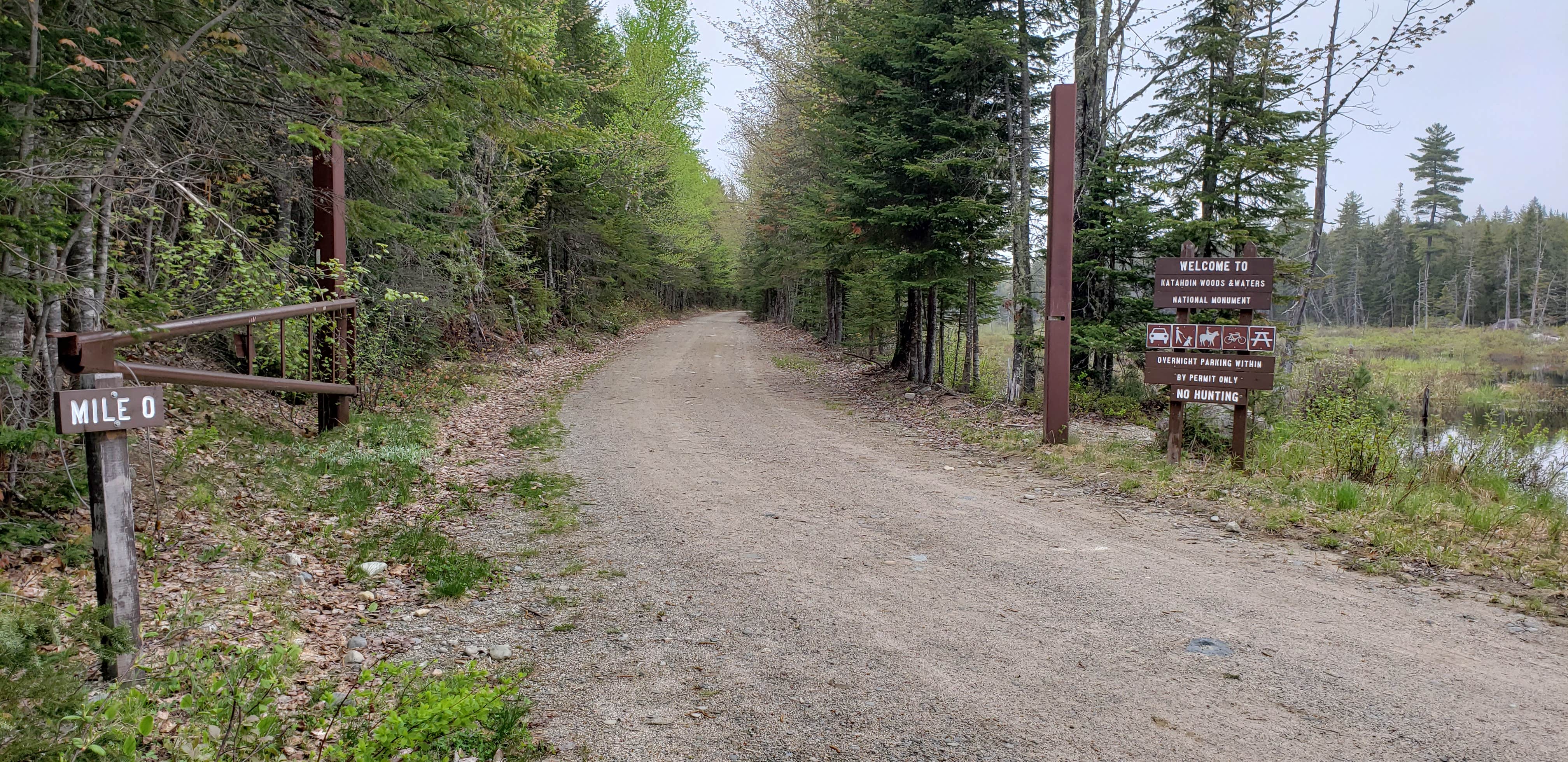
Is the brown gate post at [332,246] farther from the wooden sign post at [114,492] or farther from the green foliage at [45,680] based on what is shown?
the green foliage at [45,680]

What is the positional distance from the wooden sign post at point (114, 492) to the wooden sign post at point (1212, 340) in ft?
29.4

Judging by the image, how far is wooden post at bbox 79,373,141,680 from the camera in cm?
329

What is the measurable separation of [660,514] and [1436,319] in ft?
266

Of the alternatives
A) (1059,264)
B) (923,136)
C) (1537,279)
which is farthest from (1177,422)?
(1537,279)

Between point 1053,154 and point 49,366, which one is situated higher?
point 1053,154

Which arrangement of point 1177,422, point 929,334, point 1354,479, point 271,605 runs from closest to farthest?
point 271,605 → point 1354,479 → point 1177,422 → point 929,334

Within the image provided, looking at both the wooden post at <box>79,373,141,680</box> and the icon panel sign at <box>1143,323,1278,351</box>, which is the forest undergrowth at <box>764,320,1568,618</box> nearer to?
the icon panel sign at <box>1143,323,1278,351</box>

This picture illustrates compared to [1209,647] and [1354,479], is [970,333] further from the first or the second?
[1209,647]

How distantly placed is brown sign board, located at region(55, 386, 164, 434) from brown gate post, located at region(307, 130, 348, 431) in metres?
6.05

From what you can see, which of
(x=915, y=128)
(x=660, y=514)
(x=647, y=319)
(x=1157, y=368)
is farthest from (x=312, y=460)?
(x=647, y=319)

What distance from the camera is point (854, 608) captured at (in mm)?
4797

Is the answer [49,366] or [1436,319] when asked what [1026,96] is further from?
[1436,319]

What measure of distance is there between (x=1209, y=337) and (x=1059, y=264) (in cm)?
229

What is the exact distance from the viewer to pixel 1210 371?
8.82m
